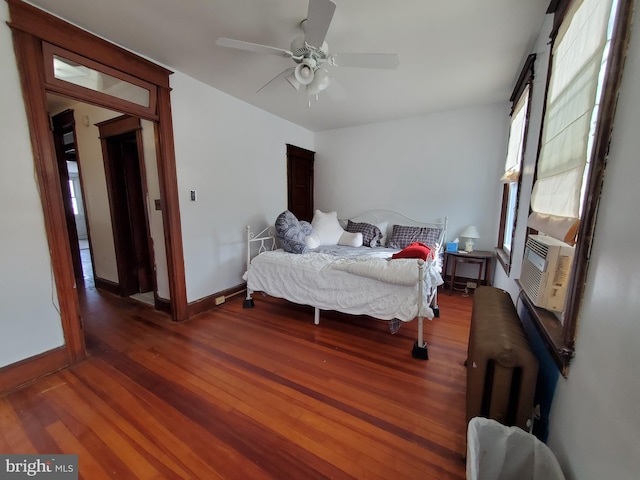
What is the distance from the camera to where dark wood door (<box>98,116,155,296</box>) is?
9.91ft

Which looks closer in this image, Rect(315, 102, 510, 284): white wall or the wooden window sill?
the wooden window sill

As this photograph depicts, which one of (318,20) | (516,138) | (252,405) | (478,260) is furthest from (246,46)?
(478,260)

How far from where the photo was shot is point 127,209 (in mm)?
3227

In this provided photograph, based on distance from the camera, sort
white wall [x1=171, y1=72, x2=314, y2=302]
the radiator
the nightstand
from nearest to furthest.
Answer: the radiator, white wall [x1=171, y1=72, x2=314, y2=302], the nightstand

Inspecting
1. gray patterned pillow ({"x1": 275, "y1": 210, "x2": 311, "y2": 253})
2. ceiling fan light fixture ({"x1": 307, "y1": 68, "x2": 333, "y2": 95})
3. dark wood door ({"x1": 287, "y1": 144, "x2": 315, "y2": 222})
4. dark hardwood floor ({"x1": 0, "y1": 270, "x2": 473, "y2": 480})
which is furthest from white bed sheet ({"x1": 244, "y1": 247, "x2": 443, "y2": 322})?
dark wood door ({"x1": 287, "y1": 144, "x2": 315, "y2": 222})

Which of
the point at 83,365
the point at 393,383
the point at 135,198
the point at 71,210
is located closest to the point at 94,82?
the point at 135,198

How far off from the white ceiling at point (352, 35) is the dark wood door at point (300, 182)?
1.34 m

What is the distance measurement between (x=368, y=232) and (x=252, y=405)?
266cm

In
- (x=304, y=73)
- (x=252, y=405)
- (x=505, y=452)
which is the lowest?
(x=252, y=405)

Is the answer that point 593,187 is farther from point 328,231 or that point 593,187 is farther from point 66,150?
point 66,150

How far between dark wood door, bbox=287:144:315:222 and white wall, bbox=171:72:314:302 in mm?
352

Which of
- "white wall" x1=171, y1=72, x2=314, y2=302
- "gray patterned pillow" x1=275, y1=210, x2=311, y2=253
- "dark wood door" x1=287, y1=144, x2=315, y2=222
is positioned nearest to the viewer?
"white wall" x1=171, y1=72, x2=314, y2=302

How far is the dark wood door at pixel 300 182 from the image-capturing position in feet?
13.5

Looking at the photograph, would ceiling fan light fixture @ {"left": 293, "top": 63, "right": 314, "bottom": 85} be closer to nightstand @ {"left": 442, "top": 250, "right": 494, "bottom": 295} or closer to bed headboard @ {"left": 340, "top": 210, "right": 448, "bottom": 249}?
bed headboard @ {"left": 340, "top": 210, "right": 448, "bottom": 249}
